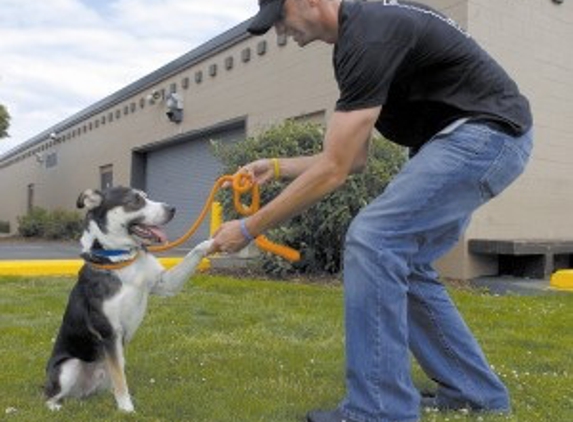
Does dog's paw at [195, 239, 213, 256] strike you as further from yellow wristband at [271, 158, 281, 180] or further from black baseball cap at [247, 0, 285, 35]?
black baseball cap at [247, 0, 285, 35]

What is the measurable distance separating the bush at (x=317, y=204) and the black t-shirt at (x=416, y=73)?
5.84m

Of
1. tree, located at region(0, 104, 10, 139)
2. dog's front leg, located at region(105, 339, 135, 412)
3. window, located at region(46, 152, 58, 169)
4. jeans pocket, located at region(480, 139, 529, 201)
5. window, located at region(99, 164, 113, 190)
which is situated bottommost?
dog's front leg, located at region(105, 339, 135, 412)

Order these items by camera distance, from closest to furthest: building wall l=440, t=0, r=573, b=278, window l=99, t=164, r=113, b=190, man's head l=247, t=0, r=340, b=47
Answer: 1. man's head l=247, t=0, r=340, b=47
2. building wall l=440, t=0, r=573, b=278
3. window l=99, t=164, r=113, b=190

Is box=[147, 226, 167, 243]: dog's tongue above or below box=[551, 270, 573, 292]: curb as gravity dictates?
above

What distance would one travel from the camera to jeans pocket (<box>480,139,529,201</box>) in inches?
139

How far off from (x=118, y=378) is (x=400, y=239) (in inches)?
69.5

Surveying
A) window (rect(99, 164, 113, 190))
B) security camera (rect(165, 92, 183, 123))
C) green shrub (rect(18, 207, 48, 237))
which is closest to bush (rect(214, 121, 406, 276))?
security camera (rect(165, 92, 183, 123))

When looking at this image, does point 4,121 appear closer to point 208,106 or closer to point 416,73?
point 208,106

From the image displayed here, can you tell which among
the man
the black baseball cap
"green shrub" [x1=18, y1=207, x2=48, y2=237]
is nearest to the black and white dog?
the man

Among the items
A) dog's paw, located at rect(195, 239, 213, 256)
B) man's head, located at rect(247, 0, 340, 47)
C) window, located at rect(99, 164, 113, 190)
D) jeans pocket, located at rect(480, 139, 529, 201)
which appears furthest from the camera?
window, located at rect(99, 164, 113, 190)

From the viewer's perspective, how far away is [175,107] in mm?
20516

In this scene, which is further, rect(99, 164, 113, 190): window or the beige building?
rect(99, 164, 113, 190): window

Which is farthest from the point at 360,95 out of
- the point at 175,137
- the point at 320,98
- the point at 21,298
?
the point at 175,137

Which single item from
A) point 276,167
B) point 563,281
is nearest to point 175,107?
point 563,281
